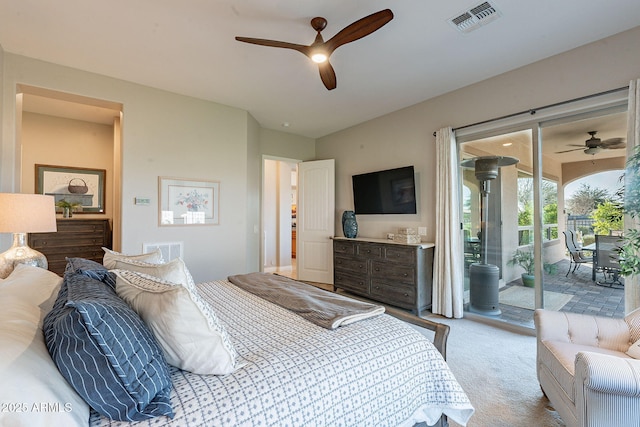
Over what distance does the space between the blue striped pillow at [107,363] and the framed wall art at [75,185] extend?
4.70 m

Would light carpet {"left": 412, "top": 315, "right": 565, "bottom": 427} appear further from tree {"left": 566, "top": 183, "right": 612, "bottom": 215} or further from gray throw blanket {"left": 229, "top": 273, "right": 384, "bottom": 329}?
tree {"left": 566, "top": 183, "right": 612, "bottom": 215}

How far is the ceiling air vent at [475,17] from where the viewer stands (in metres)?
2.16

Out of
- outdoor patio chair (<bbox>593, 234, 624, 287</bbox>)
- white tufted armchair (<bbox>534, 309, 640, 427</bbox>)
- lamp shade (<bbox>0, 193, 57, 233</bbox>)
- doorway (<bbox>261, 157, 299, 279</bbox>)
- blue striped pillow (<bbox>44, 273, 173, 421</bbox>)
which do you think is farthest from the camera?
doorway (<bbox>261, 157, 299, 279</bbox>)

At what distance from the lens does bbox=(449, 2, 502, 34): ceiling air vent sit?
216 centimetres

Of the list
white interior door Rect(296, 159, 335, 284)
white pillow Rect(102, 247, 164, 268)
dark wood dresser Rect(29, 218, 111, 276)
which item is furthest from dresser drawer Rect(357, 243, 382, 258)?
dark wood dresser Rect(29, 218, 111, 276)

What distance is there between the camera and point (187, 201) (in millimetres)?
3803

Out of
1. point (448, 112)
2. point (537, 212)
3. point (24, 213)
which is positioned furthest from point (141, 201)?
point (537, 212)

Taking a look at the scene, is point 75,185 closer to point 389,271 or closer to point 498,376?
point 389,271

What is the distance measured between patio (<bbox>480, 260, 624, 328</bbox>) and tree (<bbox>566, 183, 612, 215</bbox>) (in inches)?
21.9

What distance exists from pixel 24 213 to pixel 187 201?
175 centimetres

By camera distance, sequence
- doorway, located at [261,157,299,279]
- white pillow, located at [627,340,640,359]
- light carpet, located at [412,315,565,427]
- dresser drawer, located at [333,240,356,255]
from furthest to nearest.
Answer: doorway, located at [261,157,299,279]
dresser drawer, located at [333,240,356,255]
light carpet, located at [412,315,565,427]
white pillow, located at [627,340,640,359]

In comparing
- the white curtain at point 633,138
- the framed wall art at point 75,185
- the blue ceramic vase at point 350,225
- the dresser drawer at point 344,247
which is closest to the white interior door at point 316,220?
the blue ceramic vase at point 350,225

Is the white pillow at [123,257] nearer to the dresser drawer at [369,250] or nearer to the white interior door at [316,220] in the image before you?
the dresser drawer at [369,250]

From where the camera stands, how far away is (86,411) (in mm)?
798
